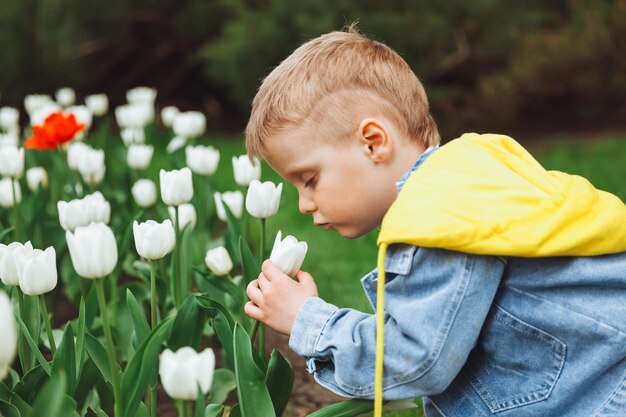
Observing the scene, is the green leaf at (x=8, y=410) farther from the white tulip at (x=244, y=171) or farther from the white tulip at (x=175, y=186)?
the white tulip at (x=244, y=171)

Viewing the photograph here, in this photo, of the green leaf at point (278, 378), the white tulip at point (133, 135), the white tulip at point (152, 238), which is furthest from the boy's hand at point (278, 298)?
the white tulip at point (133, 135)

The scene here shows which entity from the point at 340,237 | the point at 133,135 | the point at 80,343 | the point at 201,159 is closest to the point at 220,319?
the point at 80,343

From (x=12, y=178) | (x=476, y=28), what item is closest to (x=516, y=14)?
(x=476, y=28)

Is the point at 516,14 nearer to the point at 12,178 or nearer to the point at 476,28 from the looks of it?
the point at 476,28

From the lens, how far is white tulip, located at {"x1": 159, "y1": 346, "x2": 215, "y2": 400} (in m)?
1.33

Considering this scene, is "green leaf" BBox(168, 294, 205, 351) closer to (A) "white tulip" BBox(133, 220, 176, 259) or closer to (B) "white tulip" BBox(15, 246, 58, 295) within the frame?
(A) "white tulip" BBox(133, 220, 176, 259)

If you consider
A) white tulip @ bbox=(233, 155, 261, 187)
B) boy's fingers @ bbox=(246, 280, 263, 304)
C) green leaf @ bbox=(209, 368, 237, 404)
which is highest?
boy's fingers @ bbox=(246, 280, 263, 304)

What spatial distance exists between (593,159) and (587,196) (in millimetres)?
3528

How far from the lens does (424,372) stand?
156 centimetres

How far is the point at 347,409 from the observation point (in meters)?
1.66

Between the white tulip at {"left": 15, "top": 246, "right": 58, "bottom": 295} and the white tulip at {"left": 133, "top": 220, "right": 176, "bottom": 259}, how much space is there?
0.19 meters

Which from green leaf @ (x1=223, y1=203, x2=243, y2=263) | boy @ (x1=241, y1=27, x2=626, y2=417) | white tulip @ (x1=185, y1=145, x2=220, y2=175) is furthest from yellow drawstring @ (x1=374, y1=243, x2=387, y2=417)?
white tulip @ (x1=185, y1=145, x2=220, y2=175)

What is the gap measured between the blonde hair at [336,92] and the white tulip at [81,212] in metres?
0.54

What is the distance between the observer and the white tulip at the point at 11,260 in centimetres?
176
